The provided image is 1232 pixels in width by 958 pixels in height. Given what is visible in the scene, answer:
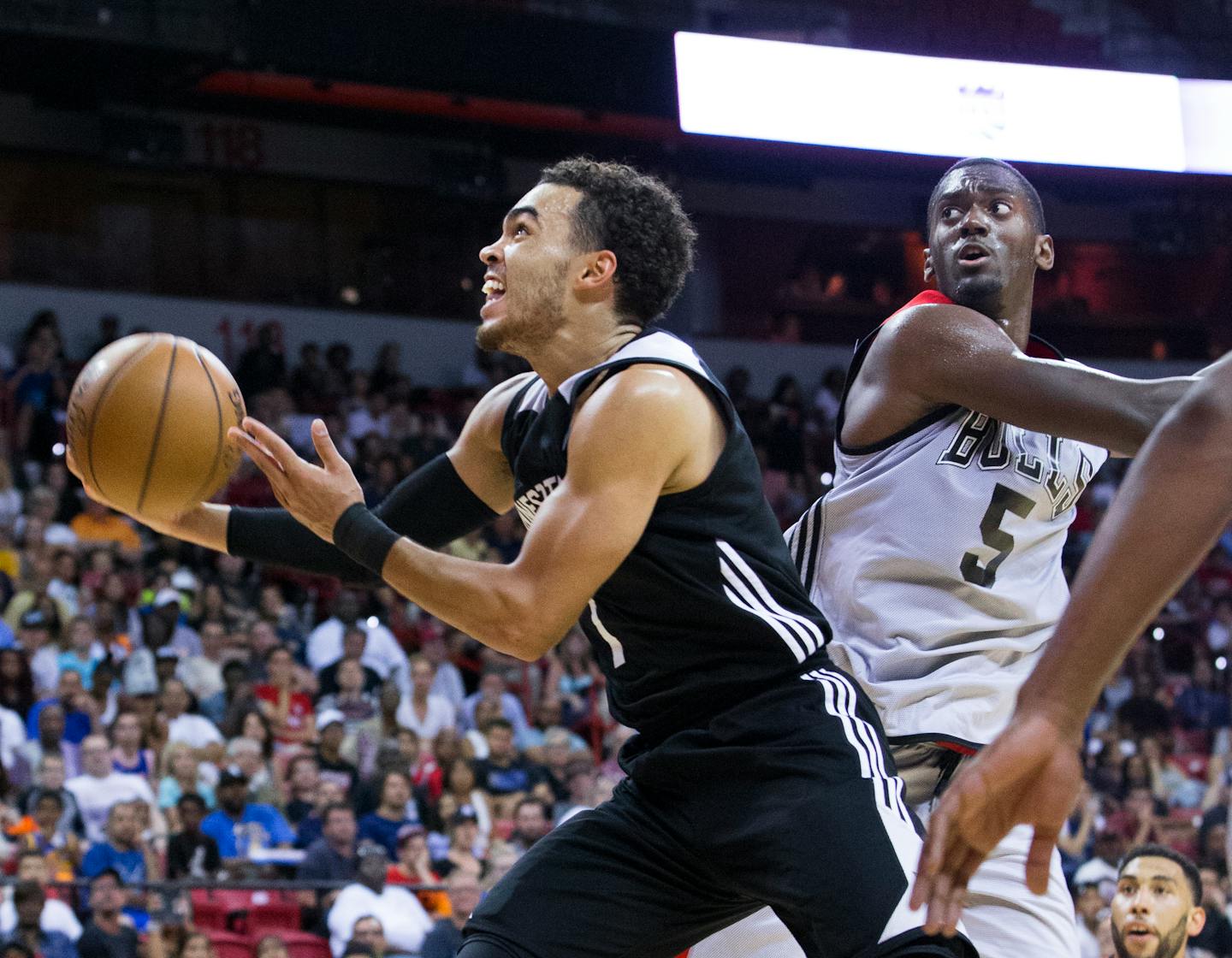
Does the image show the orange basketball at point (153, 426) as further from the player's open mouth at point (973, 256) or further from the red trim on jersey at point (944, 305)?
the player's open mouth at point (973, 256)

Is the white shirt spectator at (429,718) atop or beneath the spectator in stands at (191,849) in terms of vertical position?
atop

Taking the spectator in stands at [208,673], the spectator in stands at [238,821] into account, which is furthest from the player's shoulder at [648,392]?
the spectator in stands at [208,673]

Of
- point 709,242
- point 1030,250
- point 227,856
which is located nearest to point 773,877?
point 1030,250

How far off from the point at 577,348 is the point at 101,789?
5.49 metres

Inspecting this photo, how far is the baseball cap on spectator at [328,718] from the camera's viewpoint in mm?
8945

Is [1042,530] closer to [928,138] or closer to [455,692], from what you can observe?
[455,692]

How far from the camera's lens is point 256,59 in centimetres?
1327

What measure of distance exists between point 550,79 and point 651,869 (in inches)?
480

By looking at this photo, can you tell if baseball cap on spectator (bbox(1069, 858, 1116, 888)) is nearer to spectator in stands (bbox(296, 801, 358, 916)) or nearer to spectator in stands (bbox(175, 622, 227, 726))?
spectator in stands (bbox(296, 801, 358, 916))

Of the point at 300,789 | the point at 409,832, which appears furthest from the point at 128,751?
the point at 409,832

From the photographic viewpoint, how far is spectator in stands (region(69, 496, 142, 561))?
10.6 metres

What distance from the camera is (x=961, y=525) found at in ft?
10.8

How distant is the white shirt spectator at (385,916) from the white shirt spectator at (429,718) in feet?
6.34

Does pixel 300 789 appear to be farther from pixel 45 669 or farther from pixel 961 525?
pixel 961 525
